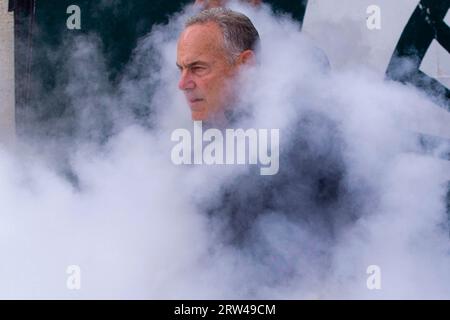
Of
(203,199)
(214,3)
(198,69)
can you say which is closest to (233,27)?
(214,3)

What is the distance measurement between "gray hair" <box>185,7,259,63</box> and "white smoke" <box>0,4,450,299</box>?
0.05 m

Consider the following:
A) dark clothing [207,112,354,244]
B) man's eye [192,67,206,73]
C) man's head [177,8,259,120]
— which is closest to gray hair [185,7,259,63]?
man's head [177,8,259,120]

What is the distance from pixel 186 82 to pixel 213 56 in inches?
7.3

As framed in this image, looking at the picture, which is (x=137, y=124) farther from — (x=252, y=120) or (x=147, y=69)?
(x=252, y=120)

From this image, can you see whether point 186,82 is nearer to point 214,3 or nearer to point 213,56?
point 213,56

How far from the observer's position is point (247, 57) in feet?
12.0

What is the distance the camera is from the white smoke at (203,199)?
A: 3631mm

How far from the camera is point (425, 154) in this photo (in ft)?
12.1

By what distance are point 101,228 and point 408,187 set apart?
1538 millimetres

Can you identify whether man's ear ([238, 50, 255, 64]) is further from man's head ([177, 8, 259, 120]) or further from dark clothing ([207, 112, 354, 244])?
dark clothing ([207, 112, 354, 244])

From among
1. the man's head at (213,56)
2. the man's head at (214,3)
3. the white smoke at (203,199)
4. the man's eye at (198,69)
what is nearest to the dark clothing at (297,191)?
the white smoke at (203,199)

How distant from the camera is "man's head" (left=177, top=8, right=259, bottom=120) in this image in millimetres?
3645

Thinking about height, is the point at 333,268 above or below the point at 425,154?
below
